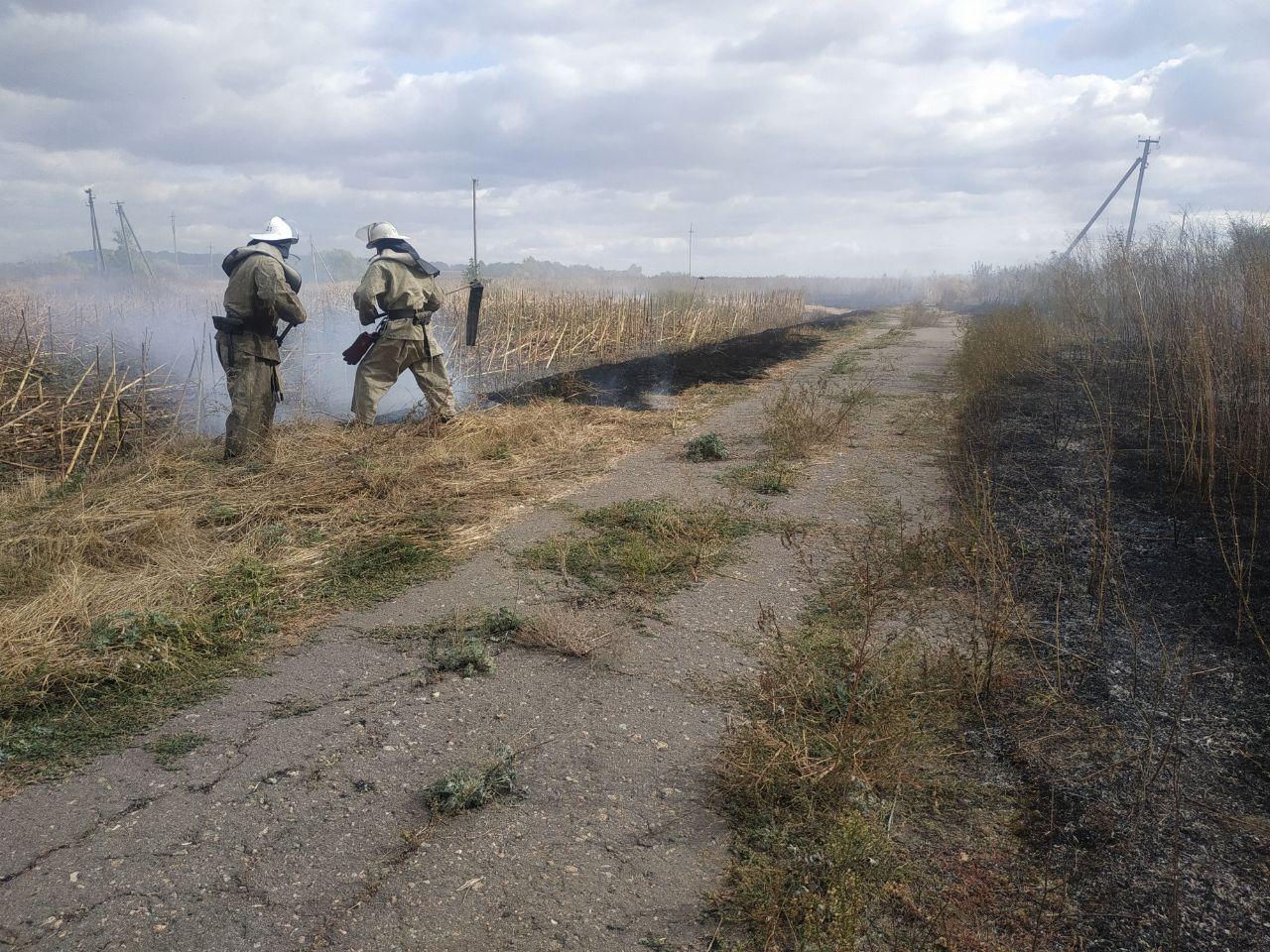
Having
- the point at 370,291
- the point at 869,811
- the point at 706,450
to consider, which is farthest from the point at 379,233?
the point at 869,811

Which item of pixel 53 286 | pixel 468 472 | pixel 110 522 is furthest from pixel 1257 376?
pixel 53 286

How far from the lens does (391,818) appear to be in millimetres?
2416

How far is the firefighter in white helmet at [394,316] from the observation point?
738 cm

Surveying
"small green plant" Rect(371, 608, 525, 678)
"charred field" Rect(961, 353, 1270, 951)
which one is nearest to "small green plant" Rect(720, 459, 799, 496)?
"charred field" Rect(961, 353, 1270, 951)

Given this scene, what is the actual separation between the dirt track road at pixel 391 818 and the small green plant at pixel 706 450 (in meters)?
3.40

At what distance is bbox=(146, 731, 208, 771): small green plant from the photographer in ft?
8.67

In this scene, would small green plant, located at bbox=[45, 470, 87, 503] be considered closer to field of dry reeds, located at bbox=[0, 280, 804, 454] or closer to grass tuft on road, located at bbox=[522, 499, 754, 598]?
field of dry reeds, located at bbox=[0, 280, 804, 454]

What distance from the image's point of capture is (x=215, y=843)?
2.28 metres

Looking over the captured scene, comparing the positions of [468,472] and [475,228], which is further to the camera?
[475,228]

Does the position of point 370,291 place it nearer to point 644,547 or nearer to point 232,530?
point 232,530

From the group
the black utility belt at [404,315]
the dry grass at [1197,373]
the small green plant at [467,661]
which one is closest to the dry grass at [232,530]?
the small green plant at [467,661]

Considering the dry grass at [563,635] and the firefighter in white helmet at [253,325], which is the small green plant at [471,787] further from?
the firefighter in white helmet at [253,325]

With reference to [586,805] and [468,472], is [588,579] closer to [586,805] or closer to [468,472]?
[586,805]

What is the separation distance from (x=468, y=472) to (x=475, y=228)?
16.4 m
